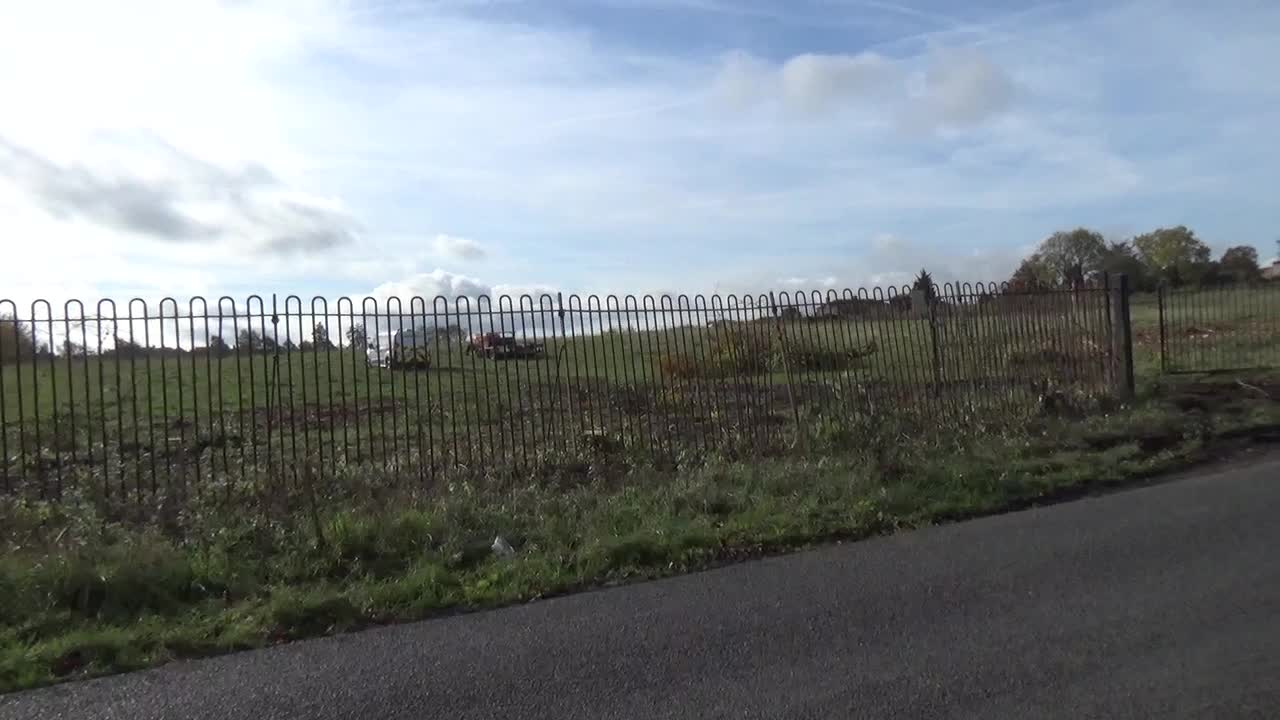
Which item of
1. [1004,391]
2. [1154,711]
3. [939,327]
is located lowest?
[1154,711]

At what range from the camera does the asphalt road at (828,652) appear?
476 centimetres

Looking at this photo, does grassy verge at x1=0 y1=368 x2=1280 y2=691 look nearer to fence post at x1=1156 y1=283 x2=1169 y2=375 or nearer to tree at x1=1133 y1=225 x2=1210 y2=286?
fence post at x1=1156 y1=283 x2=1169 y2=375

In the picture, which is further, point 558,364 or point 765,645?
point 558,364

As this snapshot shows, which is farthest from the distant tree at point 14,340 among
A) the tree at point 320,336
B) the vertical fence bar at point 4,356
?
the tree at point 320,336

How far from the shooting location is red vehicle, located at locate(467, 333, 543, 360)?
420 inches

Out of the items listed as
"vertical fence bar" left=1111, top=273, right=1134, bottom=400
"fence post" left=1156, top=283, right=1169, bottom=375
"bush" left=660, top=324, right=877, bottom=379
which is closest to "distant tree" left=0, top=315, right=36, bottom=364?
"bush" left=660, top=324, right=877, bottom=379

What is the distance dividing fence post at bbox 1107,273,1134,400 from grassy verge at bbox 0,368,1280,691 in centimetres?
349

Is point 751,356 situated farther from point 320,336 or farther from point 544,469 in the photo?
point 320,336

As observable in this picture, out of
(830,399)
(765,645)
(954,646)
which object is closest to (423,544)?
(765,645)

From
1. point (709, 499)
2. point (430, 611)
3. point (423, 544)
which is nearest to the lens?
point (430, 611)

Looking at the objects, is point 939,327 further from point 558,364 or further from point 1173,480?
point 558,364

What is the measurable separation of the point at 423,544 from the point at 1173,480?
22.5 feet

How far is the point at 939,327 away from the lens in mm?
13492

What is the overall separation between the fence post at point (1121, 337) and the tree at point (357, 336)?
10225mm
